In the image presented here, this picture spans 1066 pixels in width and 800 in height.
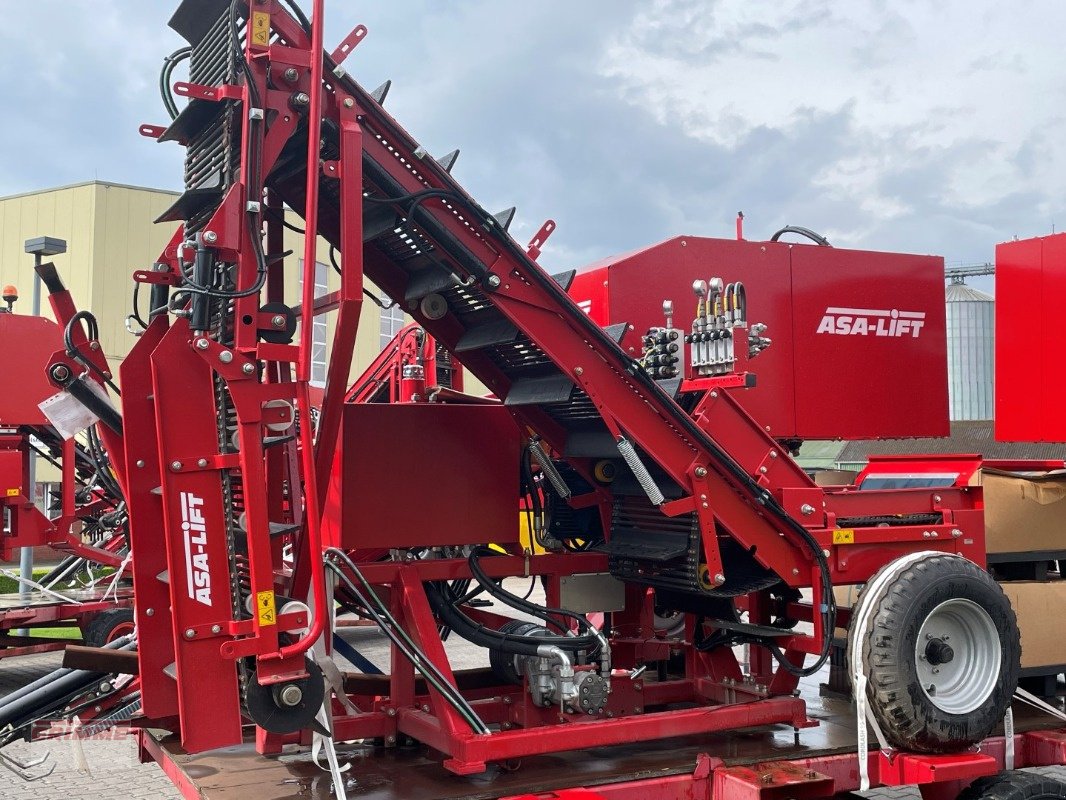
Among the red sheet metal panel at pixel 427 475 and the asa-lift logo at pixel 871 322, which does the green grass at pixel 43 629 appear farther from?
the asa-lift logo at pixel 871 322

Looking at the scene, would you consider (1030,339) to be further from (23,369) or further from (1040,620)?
(23,369)

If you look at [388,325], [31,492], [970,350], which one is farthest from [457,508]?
A: [388,325]

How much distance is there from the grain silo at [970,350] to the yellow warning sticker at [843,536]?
12.3 meters

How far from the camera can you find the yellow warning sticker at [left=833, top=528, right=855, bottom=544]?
5082mm

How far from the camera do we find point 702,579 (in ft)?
16.4

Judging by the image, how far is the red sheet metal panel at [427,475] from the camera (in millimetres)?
4863

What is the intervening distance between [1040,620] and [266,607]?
418 cm

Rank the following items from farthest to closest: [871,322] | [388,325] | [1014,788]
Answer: [388,325] < [871,322] < [1014,788]

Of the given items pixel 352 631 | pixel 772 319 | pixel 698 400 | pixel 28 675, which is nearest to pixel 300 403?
pixel 698 400

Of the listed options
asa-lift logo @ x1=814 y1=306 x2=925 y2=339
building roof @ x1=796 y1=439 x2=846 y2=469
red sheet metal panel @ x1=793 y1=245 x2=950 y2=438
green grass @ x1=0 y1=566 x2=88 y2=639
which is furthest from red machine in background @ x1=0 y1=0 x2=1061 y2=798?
building roof @ x1=796 y1=439 x2=846 y2=469

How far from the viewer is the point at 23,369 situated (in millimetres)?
9328

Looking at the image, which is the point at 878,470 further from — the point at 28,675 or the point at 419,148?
the point at 28,675

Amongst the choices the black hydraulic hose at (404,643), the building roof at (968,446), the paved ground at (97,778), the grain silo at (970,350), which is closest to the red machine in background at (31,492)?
the paved ground at (97,778)

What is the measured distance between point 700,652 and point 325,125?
127 inches
